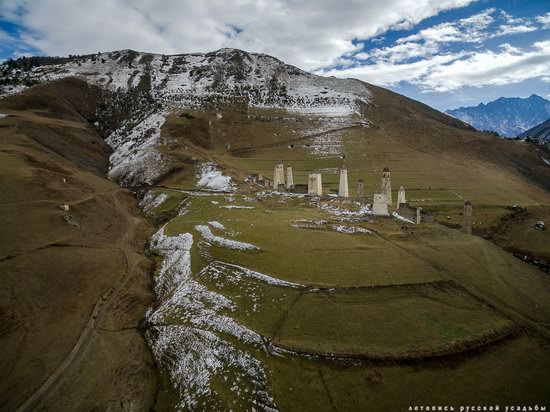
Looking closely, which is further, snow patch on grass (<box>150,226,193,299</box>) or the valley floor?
snow patch on grass (<box>150,226,193,299</box>)

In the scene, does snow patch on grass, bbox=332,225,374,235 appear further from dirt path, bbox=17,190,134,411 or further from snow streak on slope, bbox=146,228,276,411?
dirt path, bbox=17,190,134,411

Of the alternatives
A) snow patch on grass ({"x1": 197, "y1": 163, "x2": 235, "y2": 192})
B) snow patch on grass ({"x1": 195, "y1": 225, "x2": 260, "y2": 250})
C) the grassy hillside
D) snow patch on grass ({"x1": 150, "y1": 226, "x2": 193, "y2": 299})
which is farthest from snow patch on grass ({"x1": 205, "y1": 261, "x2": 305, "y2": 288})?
snow patch on grass ({"x1": 197, "y1": 163, "x2": 235, "y2": 192})

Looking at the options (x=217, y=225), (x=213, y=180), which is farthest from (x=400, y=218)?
(x=213, y=180)

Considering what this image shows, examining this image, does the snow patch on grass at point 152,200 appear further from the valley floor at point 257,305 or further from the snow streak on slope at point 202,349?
the snow streak on slope at point 202,349

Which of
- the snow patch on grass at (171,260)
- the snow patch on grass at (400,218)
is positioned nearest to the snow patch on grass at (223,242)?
the snow patch on grass at (171,260)

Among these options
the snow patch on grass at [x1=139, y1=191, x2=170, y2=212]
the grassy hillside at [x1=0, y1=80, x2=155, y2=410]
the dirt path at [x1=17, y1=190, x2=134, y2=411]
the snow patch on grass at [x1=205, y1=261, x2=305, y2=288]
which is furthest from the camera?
the snow patch on grass at [x1=139, y1=191, x2=170, y2=212]

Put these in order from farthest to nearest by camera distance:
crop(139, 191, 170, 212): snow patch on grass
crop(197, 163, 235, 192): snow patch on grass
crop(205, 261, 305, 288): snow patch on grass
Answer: crop(197, 163, 235, 192): snow patch on grass
crop(139, 191, 170, 212): snow patch on grass
crop(205, 261, 305, 288): snow patch on grass

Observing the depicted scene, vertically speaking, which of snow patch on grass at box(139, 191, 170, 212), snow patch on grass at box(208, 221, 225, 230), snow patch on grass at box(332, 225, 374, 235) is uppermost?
snow patch on grass at box(332, 225, 374, 235)

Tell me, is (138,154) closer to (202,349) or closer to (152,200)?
(152,200)

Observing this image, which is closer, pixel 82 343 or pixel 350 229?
pixel 82 343
